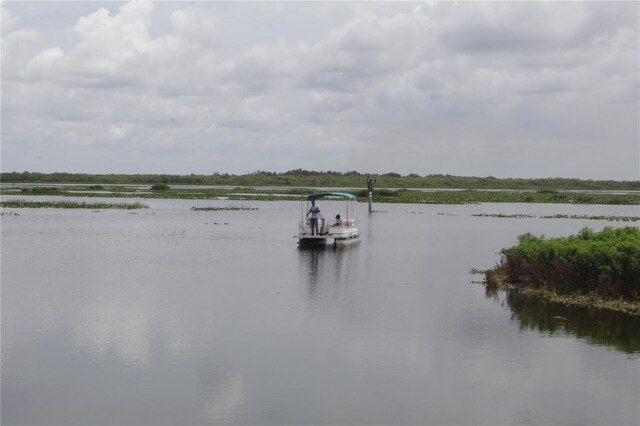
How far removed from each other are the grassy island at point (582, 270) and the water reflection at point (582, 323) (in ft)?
2.42

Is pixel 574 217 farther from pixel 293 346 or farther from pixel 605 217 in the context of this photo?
pixel 293 346

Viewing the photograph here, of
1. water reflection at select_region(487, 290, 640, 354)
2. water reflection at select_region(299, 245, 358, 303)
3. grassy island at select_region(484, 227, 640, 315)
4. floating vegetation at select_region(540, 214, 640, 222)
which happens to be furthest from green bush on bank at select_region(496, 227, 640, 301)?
floating vegetation at select_region(540, 214, 640, 222)

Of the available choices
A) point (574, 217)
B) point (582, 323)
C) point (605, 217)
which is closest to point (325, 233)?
point (582, 323)

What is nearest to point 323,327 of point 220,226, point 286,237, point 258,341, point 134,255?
point 258,341

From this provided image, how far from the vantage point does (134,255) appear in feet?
147

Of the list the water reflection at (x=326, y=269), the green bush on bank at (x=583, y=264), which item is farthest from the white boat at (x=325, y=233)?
the green bush on bank at (x=583, y=264)

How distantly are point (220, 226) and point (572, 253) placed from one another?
40622 millimetres

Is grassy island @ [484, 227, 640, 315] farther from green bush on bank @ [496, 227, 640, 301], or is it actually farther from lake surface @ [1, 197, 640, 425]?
lake surface @ [1, 197, 640, 425]

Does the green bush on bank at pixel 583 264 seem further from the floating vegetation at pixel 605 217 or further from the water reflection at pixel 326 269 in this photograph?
the floating vegetation at pixel 605 217

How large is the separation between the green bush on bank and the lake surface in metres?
1.82

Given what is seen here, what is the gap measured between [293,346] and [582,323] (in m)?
10.3

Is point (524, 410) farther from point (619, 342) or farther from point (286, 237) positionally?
point (286, 237)

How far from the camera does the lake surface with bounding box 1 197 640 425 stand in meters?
17.3

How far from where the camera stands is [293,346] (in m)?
22.6
